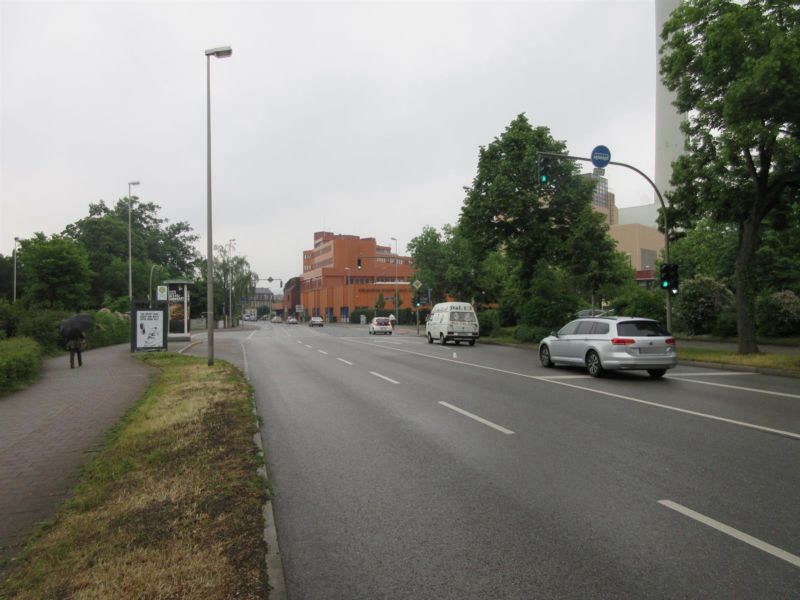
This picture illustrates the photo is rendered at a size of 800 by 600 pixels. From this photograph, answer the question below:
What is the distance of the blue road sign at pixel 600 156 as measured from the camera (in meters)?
16.9

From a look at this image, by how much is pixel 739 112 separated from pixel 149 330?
21.5 metres

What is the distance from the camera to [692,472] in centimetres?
562

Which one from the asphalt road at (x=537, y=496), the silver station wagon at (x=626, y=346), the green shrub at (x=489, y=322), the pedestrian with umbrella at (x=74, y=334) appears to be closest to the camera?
the asphalt road at (x=537, y=496)

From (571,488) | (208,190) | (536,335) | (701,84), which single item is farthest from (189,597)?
(536,335)

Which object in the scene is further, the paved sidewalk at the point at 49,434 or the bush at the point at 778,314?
the bush at the point at 778,314

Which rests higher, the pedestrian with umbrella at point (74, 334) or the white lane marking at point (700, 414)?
the pedestrian with umbrella at point (74, 334)

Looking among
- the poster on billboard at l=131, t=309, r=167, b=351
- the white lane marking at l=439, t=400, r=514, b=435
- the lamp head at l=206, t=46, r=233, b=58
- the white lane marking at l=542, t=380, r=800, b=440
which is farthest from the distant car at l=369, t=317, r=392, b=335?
the white lane marking at l=439, t=400, r=514, b=435

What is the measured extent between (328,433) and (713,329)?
28351 millimetres

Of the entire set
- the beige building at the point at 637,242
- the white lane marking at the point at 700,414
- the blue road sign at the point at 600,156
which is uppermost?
the beige building at the point at 637,242

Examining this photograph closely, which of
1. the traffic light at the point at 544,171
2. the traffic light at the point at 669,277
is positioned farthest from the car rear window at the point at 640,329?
the traffic light at the point at 669,277

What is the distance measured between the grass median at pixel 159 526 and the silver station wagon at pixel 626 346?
9404 millimetres

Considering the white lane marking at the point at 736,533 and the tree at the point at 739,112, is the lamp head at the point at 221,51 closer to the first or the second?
the tree at the point at 739,112

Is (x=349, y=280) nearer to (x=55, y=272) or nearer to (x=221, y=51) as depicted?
(x=55, y=272)

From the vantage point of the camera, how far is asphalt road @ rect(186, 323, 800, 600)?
3439mm
